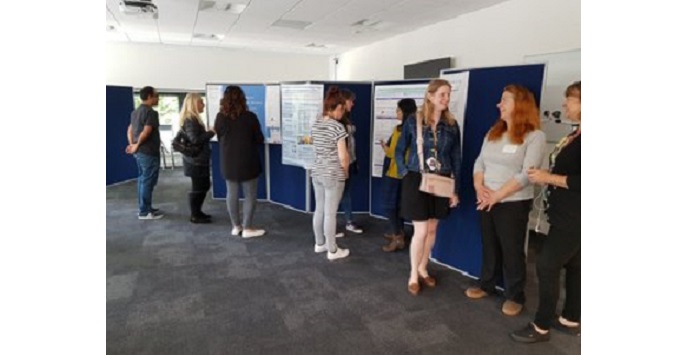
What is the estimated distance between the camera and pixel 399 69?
321 inches

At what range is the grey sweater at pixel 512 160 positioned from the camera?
101 inches

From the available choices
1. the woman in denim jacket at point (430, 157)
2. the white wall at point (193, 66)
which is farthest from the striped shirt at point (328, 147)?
the white wall at point (193, 66)

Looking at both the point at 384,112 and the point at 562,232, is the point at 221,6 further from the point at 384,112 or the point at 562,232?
the point at 562,232

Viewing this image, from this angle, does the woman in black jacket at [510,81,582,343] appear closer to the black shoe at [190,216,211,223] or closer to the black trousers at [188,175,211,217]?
the black trousers at [188,175,211,217]

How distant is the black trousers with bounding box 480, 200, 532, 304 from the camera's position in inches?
107

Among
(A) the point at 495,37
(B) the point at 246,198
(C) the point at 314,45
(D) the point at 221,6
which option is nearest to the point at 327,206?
(B) the point at 246,198

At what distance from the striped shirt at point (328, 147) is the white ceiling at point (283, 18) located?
277 centimetres

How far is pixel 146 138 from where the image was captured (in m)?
4.80

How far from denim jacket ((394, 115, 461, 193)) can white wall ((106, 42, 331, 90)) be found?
26.2ft

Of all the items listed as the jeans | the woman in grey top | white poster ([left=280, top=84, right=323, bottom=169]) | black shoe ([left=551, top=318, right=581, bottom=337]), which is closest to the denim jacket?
the woman in grey top

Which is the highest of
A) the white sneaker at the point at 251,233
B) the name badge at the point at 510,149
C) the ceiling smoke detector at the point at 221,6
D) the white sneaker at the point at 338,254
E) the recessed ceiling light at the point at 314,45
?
the recessed ceiling light at the point at 314,45

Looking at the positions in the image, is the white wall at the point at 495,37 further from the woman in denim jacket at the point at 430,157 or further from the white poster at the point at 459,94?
the woman in denim jacket at the point at 430,157

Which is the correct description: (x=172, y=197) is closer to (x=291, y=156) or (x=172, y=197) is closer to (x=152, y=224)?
(x=152, y=224)
